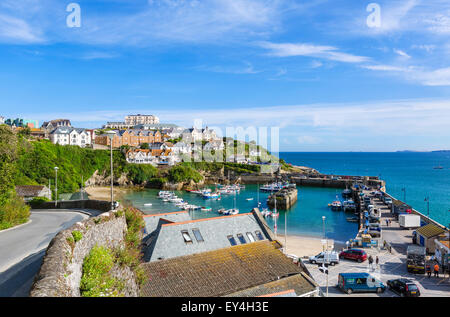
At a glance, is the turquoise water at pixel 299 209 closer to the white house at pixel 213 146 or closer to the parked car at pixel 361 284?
the parked car at pixel 361 284

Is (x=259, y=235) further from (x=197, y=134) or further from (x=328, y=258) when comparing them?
(x=197, y=134)

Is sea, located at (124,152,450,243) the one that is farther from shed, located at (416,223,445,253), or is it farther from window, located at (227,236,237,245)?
window, located at (227,236,237,245)

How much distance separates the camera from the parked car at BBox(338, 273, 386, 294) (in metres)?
17.2

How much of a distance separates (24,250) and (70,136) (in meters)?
99.5

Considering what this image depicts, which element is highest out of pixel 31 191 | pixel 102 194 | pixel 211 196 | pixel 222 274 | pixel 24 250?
pixel 24 250

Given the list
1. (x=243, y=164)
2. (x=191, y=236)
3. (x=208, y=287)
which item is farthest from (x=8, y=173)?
(x=243, y=164)

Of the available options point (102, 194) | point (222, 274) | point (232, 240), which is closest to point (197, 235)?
point (232, 240)

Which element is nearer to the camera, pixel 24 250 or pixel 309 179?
pixel 24 250

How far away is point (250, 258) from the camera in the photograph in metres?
16.0

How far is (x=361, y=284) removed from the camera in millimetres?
17188

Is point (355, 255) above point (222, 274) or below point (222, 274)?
below

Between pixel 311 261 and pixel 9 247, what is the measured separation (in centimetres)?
1897

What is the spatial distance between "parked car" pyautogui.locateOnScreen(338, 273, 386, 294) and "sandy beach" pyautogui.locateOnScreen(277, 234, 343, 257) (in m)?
11.2
